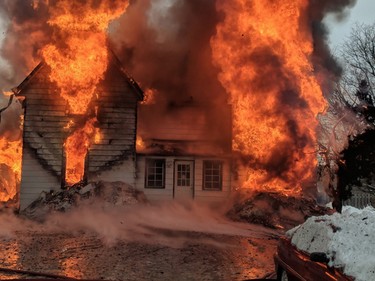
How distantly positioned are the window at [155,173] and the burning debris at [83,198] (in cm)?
160

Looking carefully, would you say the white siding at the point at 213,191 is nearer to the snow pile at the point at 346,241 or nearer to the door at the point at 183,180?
the door at the point at 183,180

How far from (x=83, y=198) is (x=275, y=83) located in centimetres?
927

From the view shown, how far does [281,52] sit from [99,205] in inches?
387

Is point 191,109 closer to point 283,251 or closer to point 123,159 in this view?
point 123,159

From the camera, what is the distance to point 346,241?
15.0 feet

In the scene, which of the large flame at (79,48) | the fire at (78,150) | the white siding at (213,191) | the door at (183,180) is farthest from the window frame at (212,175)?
the large flame at (79,48)

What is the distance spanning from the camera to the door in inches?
753

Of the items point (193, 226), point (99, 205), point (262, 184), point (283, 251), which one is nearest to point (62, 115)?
point (99, 205)

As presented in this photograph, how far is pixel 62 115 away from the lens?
18.4m

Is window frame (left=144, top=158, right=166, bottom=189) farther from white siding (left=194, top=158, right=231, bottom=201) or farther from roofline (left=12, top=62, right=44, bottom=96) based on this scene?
roofline (left=12, top=62, right=44, bottom=96)

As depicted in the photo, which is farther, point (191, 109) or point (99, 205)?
point (191, 109)

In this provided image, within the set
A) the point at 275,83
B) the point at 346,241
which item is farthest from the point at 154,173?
the point at 346,241

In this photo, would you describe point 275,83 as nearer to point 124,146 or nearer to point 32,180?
point 124,146

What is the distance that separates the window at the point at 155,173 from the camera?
19.0 meters
